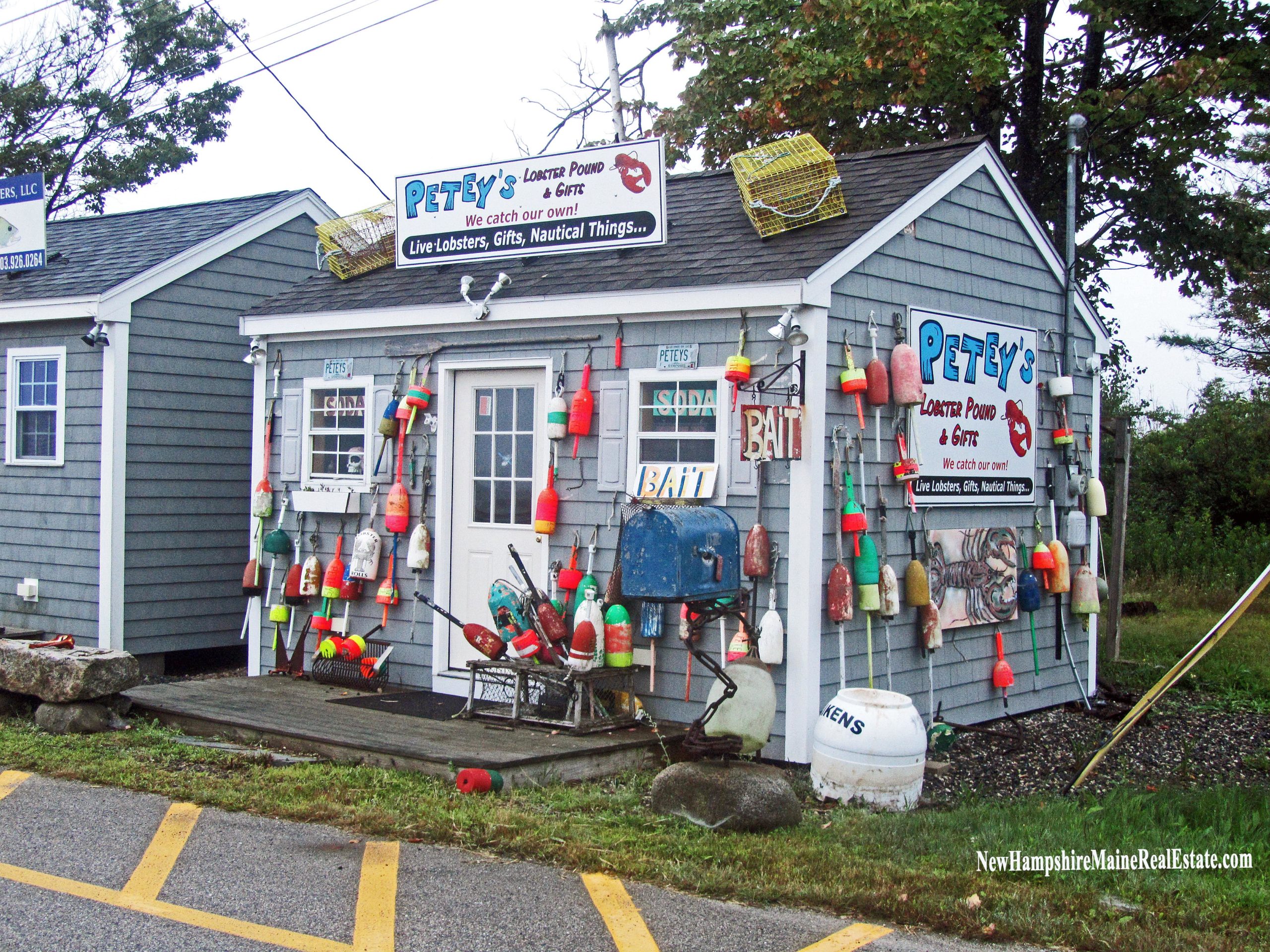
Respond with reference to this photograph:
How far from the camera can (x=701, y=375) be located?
8.22 m

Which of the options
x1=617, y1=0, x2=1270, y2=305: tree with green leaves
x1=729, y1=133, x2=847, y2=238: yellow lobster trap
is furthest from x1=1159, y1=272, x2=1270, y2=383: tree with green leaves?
x1=729, y1=133, x2=847, y2=238: yellow lobster trap

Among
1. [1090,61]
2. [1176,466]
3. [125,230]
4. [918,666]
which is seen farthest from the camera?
[1176,466]

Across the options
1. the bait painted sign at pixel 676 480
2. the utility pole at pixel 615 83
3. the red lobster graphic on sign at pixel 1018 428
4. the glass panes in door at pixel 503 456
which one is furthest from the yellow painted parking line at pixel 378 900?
the utility pole at pixel 615 83

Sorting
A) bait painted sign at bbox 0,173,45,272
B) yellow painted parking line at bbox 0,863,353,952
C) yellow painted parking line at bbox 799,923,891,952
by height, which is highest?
bait painted sign at bbox 0,173,45,272

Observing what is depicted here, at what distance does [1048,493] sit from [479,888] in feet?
20.7

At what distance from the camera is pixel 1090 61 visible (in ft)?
52.3

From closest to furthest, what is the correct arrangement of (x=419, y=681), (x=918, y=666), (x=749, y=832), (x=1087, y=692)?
(x=749, y=832)
(x=918, y=666)
(x=419, y=681)
(x=1087, y=692)

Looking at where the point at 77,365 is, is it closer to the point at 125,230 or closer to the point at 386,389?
the point at 125,230

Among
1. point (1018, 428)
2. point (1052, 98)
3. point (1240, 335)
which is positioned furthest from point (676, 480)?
point (1240, 335)

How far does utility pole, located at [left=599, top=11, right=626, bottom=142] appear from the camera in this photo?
64.3ft

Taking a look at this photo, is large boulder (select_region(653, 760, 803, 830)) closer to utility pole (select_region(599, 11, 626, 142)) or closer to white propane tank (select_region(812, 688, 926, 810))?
white propane tank (select_region(812, 688, 926, 810))

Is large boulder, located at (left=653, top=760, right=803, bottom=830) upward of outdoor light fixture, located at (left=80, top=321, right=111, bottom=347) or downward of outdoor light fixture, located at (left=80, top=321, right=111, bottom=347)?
downward

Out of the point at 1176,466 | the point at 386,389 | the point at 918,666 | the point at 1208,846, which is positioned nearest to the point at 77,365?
the point at 386,389

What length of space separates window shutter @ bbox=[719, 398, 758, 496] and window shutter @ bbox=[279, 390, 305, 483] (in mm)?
3877
